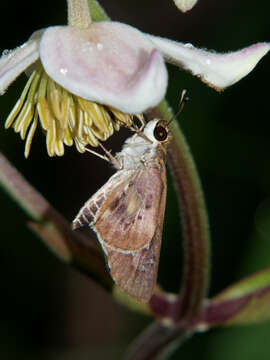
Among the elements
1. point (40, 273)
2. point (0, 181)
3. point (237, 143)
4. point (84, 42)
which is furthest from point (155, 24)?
point (84, 42)

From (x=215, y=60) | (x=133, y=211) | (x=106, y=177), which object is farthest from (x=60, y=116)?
(x=106, y=177)

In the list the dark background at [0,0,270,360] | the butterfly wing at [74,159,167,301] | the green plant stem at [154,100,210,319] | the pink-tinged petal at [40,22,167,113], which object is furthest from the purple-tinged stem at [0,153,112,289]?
the dark background at [0,0,270,360]

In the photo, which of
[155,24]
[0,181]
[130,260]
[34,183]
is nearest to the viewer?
[130,260]

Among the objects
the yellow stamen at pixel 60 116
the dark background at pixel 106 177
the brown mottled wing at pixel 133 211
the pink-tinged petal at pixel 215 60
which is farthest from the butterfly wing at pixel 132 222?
the dark background at pixel 106 177

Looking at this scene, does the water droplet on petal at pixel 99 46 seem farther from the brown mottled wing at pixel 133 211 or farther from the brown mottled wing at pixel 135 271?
the brown mottled wing at pixel 135 271

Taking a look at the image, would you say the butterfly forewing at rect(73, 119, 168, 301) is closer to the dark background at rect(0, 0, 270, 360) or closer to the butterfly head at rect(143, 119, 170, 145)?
the butterfly head at rect(143, 119, 170, 145)

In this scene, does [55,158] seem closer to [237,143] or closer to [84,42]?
[237,143]
